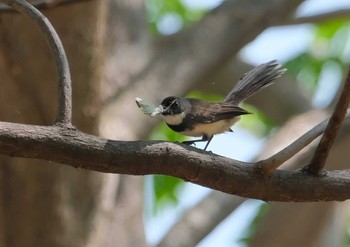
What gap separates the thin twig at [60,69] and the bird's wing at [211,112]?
0.58m

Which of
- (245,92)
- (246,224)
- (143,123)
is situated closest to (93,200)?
(143,123)

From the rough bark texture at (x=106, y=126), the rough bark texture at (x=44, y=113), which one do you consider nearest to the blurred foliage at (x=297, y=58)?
the rough bark texture at (x=106, y=126)

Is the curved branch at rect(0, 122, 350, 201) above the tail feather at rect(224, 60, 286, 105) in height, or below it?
below

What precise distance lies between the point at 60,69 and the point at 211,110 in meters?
0.65

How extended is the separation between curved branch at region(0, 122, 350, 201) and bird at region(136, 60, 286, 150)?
0.42 metres

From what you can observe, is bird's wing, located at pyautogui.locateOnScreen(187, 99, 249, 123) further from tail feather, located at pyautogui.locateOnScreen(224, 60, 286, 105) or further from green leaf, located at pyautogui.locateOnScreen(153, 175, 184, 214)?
green leaf, located at pyautogui.locateOnScreen(153, 175, 184, 214)

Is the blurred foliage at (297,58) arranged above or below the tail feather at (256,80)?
above

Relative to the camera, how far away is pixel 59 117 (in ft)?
4.34

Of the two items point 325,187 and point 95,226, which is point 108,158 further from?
point 95,226

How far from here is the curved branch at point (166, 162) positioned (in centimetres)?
124

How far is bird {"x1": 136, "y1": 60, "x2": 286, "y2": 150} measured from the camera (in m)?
1.90

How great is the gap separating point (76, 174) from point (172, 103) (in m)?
0.75

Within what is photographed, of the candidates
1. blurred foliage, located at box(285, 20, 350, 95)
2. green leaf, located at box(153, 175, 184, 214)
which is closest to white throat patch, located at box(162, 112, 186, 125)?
green leaf, located at box(153, 175, 184, 214)

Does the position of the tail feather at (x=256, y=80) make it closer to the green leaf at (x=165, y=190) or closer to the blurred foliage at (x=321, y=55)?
the green leaf at (x=165, y=190)
